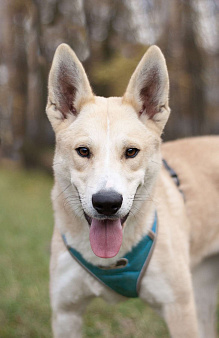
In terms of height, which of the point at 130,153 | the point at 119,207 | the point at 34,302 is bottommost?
the point at 34,302

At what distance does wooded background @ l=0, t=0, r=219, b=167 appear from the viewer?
322 inches

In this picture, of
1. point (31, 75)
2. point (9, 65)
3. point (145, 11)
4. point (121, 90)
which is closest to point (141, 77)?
point (121, 90)

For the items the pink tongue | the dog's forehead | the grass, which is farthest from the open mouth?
the grass

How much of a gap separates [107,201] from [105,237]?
321 millimetres

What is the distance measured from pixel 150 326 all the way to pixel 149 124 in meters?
2.08

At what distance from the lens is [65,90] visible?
303 centimetres

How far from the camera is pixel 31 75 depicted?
11.6 metres

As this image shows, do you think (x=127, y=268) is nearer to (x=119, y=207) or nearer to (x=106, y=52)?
(x=119, y=207)

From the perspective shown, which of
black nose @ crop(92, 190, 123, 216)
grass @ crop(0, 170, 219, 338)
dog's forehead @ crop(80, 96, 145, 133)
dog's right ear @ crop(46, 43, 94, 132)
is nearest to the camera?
black nose @ crop(92, 190, 123, 216)

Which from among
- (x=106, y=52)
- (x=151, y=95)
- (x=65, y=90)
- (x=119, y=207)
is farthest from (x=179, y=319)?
(x=106, y=52)

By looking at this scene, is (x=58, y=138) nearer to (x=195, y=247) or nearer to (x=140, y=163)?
(x=140, y=163)

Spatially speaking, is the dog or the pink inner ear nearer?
the dog

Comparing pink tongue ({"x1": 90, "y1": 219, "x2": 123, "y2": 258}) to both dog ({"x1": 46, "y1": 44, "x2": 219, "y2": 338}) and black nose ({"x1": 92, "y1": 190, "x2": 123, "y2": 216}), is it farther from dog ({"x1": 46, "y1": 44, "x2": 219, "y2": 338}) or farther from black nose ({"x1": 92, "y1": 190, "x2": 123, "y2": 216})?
black nose ({"x1": 92, "y1": 190, "x2": 123, "y2": 216})

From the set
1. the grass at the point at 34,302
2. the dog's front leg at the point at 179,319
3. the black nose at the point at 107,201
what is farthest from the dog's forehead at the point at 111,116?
the grass at the point at 34,302
